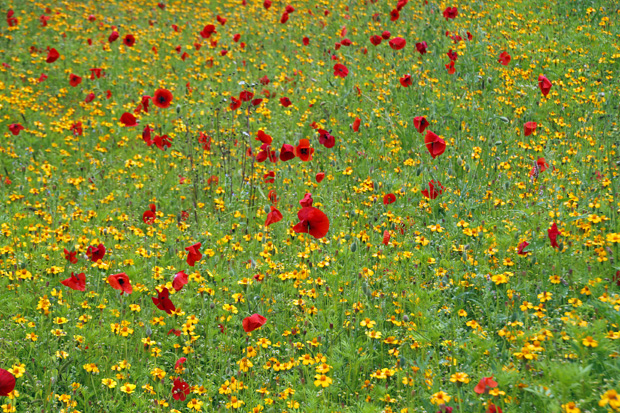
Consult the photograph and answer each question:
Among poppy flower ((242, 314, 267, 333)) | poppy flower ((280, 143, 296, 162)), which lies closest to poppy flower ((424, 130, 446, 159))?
poppy flower ((280, 143, 296, 162))

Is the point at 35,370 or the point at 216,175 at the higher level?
the point at 216,175

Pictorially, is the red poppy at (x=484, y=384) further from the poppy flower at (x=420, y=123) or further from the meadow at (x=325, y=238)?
the poppy flower at (x=420, y=123)

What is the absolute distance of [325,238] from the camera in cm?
414

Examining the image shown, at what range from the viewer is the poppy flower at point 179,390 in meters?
2.82

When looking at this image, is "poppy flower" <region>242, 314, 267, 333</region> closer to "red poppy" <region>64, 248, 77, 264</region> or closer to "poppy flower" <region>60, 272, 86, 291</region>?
"poppy flower" <region>60, 272, 86, 291</region>

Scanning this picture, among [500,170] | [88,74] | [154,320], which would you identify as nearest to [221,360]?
[154,320]

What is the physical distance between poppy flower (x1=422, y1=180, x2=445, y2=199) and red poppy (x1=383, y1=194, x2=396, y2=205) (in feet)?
0.84

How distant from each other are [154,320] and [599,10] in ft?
28.8

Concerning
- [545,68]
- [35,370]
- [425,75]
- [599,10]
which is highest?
[599,10]

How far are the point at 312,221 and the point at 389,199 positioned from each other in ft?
4.59

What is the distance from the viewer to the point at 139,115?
6840mm

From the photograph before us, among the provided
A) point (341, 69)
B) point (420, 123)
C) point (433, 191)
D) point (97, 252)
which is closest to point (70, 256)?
point (97, 252)

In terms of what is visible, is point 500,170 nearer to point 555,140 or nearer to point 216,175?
point 555,140

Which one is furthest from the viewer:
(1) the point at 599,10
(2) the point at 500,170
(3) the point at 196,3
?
(3) the point at 196,3
